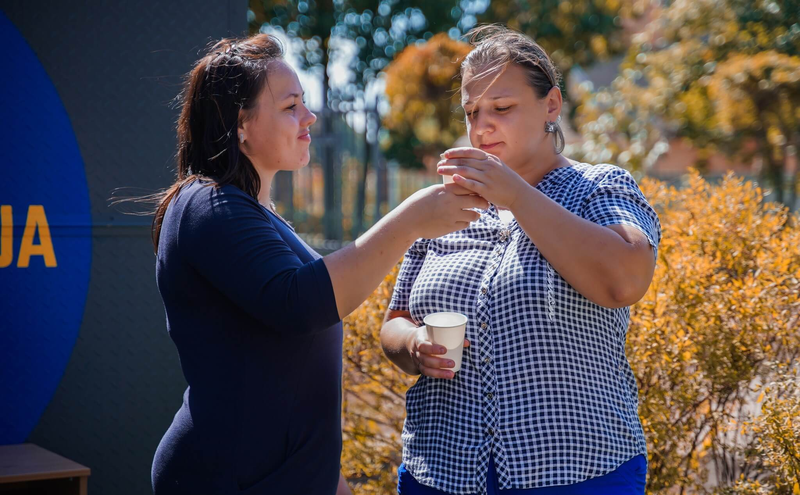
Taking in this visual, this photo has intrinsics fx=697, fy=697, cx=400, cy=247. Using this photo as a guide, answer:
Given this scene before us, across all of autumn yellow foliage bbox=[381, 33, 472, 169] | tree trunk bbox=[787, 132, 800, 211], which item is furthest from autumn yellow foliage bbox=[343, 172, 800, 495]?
autumn yellow foliage bbox=[381, 33, 472, 169]

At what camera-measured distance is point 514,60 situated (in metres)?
1.93

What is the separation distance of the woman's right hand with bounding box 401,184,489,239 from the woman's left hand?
0.08 ft

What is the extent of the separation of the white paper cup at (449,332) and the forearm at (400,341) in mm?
135

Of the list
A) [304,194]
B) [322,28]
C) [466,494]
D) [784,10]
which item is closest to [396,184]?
[304,194]

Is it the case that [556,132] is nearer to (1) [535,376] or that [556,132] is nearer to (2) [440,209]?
(2) [440,209]

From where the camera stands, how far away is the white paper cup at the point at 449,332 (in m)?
1.67

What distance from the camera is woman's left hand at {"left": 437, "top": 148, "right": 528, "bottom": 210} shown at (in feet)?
5.24

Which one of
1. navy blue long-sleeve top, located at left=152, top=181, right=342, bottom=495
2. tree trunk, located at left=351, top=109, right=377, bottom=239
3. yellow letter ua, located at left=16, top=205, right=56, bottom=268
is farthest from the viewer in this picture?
tree trunk, located at left=351, top=109, right=377, bottom=239

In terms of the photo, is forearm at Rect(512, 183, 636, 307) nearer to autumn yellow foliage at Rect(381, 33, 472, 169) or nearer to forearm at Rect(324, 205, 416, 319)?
forearm at Rect(324, 205, 416, 319)

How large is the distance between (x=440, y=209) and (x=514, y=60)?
0.59 metres

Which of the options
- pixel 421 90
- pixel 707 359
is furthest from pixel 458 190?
pixel 421 90

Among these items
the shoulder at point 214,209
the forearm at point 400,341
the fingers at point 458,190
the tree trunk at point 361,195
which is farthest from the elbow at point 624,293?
the tree trunk at point 361,195

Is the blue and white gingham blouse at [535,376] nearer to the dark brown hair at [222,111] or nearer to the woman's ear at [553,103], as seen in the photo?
the woman's ear at [553,103]

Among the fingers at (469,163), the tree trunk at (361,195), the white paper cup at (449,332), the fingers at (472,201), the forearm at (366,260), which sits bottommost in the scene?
the tree trunk at (361,195)
